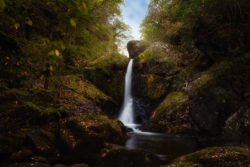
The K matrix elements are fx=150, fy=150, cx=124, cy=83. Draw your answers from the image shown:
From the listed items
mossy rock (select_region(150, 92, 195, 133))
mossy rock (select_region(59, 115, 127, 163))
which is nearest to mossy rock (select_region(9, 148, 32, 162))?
mossy rock (select_region(59, 115, 127, 163))

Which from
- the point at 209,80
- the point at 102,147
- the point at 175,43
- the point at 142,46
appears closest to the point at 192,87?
the point at 209,80

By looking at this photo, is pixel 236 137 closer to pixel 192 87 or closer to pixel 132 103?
pixel 192 87

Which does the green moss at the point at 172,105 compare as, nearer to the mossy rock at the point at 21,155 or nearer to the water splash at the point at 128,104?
the water splash at the point at 128,104

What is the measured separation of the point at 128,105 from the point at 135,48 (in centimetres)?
1080

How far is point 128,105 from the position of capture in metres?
Answer: 12.8

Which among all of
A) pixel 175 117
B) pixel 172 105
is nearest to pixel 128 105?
pixel 172 105

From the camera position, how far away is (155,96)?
11891 mm

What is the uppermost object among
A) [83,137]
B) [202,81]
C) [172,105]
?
[202,81]

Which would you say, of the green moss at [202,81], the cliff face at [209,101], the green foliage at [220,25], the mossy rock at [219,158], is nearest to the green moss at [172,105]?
the cliff face at [209,101]

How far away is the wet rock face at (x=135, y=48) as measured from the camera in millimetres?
20627

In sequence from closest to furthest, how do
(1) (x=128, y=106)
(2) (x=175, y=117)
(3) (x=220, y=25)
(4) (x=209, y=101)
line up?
(4) (x=209, y=101), (3) (x=220, y=25), (2) (x=175, y=117), (1) (x=128, y=106)

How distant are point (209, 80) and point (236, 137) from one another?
2.36 metres

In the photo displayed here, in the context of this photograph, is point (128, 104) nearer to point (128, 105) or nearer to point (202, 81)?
point (128, 105)

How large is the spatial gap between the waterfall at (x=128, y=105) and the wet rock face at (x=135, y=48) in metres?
6.03
